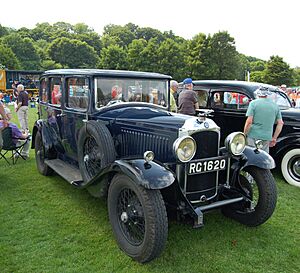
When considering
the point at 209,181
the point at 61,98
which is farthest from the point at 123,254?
the point at 61,98

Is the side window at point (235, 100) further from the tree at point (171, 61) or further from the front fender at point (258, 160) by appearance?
the tree at point (171, 61)

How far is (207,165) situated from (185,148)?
1.26 ft

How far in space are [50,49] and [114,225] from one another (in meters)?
62.9

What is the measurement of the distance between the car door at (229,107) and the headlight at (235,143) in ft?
9.42

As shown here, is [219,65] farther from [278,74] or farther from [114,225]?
[114,225]

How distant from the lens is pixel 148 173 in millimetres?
2832

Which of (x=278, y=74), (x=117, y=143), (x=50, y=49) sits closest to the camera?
(x=117, y=143)

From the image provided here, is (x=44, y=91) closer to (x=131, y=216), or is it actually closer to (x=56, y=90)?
(x=56, y=90)

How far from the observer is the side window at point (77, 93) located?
165 inches

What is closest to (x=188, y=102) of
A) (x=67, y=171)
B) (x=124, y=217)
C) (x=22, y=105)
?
(x=67, y=171)

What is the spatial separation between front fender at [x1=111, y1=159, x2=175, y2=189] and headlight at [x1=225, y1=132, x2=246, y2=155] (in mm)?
977

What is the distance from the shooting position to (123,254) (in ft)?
10.2

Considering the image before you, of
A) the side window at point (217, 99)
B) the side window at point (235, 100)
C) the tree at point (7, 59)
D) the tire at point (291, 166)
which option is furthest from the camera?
the tree at point (7, 59)

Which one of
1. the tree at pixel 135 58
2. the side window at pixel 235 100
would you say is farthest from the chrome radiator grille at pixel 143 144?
the tree at pixel 135 58
